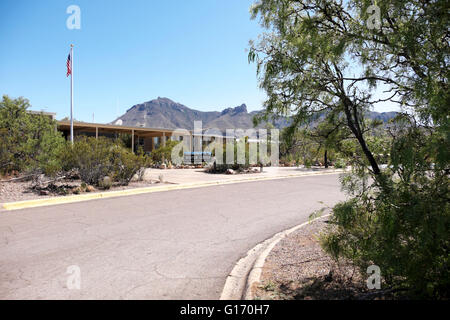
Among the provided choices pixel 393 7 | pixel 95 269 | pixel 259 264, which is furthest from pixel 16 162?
pixel 393 7

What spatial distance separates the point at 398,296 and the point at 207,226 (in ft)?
14.4

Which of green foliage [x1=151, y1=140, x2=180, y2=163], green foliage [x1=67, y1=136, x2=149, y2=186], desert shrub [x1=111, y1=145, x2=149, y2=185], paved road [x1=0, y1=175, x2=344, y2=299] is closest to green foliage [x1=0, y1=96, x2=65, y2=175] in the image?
green foliage [x1=67, y1=136, x2=149, y2=186]

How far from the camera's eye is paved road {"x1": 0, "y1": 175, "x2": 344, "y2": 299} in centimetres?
380

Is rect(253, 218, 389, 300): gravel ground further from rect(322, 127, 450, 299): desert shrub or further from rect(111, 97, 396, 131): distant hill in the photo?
rect(111, 97, 396, 131): distant hill

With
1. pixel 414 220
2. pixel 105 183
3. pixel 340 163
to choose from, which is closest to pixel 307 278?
pixel 340 163

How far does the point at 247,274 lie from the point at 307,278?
32.1 inches

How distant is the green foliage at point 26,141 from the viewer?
492 inches

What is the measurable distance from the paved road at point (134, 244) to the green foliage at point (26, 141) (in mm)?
4431

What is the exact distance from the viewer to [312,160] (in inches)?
164

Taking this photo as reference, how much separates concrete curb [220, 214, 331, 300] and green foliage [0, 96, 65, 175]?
9.71 m

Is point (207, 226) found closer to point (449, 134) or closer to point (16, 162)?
point (449, 134)

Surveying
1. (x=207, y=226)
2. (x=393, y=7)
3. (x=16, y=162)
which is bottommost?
(x=207, y=226)

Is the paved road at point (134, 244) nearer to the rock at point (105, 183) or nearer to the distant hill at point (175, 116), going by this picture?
the rock at point (105, 183)

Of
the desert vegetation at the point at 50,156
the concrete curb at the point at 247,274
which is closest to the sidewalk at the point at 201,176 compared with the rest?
the desert vegetation at the point at 50,156
